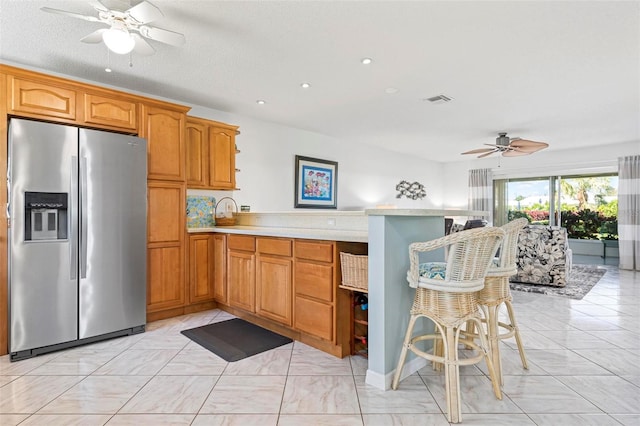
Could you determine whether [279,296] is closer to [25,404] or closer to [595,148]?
[25,404]

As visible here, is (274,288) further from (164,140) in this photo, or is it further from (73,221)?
(164,140)

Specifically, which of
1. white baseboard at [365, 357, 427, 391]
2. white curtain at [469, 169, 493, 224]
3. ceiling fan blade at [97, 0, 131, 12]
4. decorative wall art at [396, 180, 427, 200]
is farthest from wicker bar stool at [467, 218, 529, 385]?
white curtain at [469, 169, 493, 224]

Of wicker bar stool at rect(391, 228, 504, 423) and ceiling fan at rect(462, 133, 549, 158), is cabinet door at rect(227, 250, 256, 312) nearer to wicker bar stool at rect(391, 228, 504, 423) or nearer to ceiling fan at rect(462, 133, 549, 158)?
wicker bar stool at rect(391, 228, 504, 423)

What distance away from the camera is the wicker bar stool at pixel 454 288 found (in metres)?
1.77

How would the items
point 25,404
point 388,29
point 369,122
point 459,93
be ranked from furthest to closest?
point 369,122 < point 459,93 < point 388,29 < point 25,404

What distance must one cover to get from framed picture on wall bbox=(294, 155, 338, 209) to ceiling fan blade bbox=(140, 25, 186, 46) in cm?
315

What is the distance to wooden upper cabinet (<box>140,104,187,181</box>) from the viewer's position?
3.30 metres

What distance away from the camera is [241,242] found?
11.0ft

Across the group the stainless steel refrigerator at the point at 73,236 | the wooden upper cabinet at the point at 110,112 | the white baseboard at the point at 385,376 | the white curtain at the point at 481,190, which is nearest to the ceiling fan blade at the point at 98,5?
the stainless steel refrigerator at the point at 73,236

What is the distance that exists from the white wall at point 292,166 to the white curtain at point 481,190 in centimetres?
Result: 152

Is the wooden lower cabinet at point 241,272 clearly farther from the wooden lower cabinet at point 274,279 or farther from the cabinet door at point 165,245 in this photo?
the cabinet door at point 165,245

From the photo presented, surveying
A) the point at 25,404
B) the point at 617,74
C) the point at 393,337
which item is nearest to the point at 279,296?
the point at 393,337

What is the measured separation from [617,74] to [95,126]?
16.1 feet

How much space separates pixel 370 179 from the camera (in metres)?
6.79
